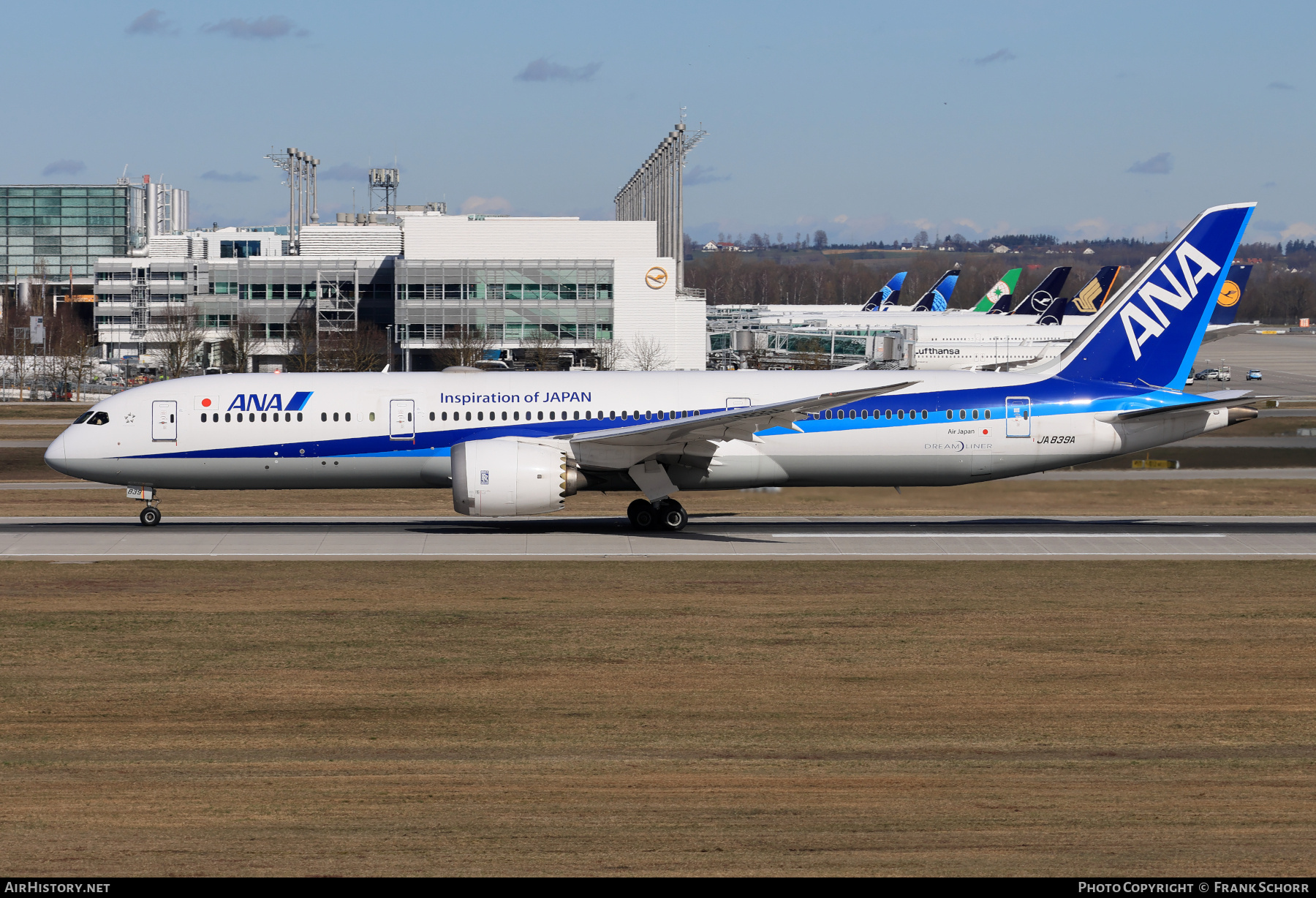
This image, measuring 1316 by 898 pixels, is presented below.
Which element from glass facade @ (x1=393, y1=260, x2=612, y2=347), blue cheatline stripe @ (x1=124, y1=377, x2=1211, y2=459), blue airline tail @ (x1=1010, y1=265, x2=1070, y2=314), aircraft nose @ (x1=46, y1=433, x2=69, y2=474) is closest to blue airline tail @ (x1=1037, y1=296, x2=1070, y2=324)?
blue airline tail @ (x1=1010, y1=265, x2=1070, y2=314)

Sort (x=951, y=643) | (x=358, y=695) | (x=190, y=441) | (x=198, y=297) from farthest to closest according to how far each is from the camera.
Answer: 1. (x=198, y=297)
2. (x=190, y=441)
3. (x=951, y=643)
4. (x=358, y=695)

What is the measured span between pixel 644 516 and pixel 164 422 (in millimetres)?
13193

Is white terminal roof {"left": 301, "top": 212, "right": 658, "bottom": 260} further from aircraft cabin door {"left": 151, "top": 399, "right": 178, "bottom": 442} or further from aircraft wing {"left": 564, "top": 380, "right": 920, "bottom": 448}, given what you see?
aircraft wing {"left": 564, "top": 380, "right": 920, "bottom": 448}

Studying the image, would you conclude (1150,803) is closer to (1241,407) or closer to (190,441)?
(1241,407)

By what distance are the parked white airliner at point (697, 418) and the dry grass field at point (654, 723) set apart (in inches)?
254

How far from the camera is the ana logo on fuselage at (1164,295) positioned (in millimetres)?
35625

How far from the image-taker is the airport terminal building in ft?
427

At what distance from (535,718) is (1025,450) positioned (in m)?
21.4

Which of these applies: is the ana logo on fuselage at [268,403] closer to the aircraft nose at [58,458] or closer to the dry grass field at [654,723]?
the aircraft nose at [58,458]

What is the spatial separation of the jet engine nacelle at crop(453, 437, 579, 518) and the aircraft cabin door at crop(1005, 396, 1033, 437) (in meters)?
12.2

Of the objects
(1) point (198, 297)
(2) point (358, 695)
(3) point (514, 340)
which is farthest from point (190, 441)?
(1) point (198, 297)

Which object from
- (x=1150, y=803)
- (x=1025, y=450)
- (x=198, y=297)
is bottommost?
(x=1150, y=803)

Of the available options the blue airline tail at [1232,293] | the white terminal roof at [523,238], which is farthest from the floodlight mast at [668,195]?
the blue airline tail at [1232,293]

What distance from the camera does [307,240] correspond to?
155000 mm
